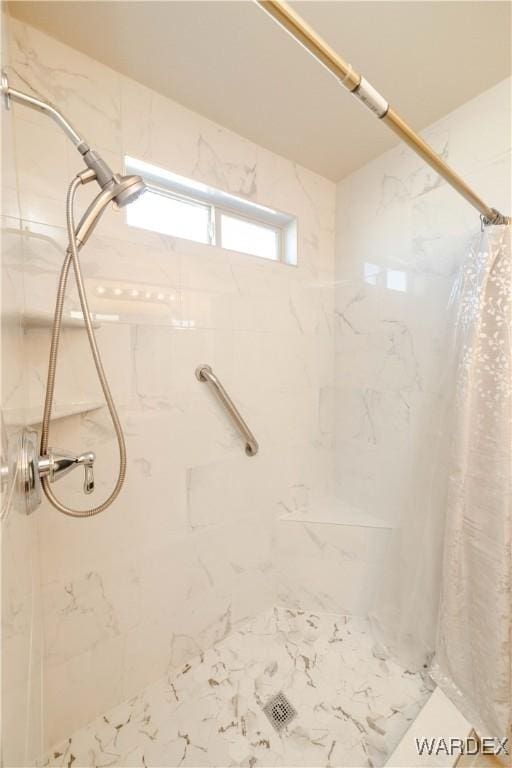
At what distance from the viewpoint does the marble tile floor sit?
919mm

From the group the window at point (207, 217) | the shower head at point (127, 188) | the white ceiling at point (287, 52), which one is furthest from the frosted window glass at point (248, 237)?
the shower head at point (127, 188)

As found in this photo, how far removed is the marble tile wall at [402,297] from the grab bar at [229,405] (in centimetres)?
59

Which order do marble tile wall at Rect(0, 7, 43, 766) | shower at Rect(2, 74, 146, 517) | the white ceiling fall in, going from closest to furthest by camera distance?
marble tile wall at Rect(0, 7, 43, 766)
shower at Rect(2, 74, 146, 517)
the white ceiling

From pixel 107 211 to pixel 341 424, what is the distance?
142cm

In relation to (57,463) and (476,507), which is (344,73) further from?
(476,507)

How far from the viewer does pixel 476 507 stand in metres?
0.98

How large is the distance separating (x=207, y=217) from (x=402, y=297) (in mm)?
958

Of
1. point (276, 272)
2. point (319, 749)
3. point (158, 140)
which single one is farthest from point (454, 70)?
point (319, 749)

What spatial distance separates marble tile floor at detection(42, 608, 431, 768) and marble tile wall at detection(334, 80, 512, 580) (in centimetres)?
→ 38

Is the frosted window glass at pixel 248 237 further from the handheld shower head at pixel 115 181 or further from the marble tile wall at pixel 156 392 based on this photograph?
the handheld shower head at pixel 115 181

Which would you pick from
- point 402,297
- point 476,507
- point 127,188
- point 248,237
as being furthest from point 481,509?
point 248,237

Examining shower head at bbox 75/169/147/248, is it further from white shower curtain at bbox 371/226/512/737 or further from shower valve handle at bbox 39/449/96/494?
white shower curtain at bbox 371/226/512/737

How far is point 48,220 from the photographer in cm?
95

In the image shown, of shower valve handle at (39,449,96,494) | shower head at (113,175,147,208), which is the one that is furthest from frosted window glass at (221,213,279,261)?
shower valve handle at (39,449,96,494)
